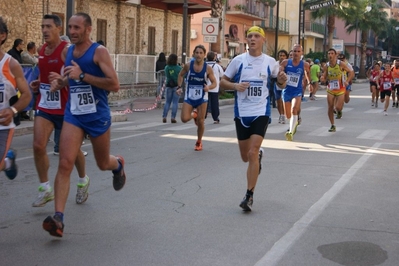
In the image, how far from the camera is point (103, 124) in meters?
6.72

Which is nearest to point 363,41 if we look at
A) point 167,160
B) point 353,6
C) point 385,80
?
point 353,6

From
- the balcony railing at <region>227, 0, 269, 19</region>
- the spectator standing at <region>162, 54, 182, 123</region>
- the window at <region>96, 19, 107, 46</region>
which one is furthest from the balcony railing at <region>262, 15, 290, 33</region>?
the spectator standing at <region>162, 54, 182, 123</region>

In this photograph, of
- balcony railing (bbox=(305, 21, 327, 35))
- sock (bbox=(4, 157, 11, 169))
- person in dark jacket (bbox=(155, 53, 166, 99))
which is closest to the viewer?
sock (bbox=(4, 157, 11, 169))

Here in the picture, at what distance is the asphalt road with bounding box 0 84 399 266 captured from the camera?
5934 mm

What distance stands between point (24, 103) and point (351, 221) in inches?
133

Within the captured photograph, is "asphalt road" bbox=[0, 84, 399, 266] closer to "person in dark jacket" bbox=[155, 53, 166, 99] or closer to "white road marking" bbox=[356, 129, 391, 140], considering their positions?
"white road marking" bbox=[356, 129, 391, 140]

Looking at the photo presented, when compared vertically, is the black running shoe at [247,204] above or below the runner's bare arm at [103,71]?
below

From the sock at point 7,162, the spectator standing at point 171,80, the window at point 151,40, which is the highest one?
the window at point 151,40

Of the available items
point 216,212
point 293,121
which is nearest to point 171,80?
point 293,121

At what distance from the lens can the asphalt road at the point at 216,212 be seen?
19.5 ft

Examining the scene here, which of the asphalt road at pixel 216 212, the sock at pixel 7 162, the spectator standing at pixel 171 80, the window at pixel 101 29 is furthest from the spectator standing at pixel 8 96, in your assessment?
the window at pixel 101 29

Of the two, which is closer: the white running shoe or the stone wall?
the white running shoe

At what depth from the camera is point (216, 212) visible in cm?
759

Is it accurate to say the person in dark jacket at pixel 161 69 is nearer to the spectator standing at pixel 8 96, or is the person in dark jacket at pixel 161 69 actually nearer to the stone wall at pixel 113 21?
the stone wall at pixel 113 21
